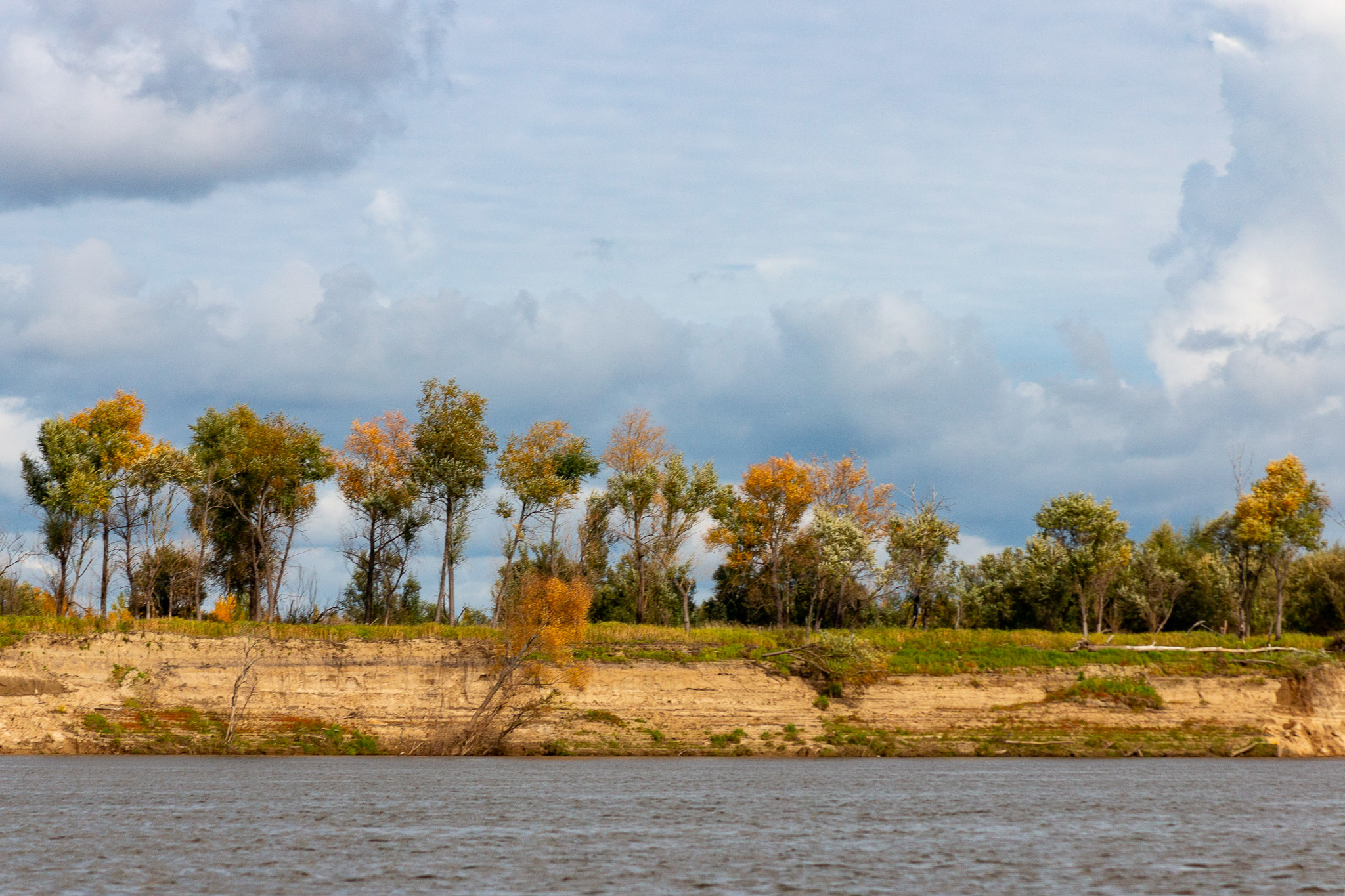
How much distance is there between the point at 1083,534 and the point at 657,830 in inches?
2103

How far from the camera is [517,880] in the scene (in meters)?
23.4

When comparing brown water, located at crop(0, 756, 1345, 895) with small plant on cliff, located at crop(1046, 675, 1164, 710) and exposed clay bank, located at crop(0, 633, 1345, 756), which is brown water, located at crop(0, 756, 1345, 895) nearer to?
exposed clay bank, located at crop(0, 633, 1345, 756)

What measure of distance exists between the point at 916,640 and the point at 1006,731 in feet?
27.0

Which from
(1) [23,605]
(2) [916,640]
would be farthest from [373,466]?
(1) [23,605]

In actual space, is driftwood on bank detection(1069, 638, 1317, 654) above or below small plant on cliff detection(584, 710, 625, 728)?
above

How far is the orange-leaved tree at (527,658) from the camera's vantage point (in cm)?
5856

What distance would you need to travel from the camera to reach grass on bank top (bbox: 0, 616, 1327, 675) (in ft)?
206

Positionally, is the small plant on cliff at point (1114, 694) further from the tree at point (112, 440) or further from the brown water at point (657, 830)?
the tree at point (112, 440)

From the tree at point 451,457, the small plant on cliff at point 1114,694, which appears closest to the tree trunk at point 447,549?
the tree at point 451,457

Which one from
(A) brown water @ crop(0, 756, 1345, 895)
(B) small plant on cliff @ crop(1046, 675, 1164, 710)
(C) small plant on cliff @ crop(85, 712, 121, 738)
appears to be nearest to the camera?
(A) brown water @ crop(0, 756, 1345, 895)

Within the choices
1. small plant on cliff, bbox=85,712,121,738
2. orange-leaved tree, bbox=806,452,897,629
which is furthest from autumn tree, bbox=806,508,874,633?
small plant on cliff, bbox=85,712,121,738

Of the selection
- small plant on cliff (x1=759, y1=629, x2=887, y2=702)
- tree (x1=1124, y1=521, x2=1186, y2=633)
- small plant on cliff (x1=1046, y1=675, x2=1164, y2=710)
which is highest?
tree (x1=1124, y1=521, x2=1186, y2=633)

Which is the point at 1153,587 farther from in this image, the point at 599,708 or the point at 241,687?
the point at 241,687

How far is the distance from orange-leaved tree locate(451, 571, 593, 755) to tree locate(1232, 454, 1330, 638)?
148 feet
